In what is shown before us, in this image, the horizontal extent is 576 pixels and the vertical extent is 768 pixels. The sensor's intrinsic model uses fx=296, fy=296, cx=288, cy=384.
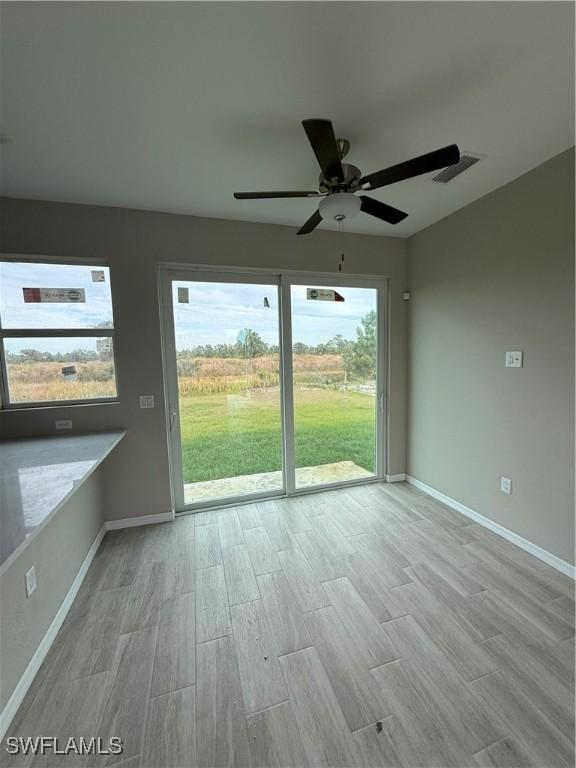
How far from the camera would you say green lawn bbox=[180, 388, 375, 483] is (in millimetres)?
2893

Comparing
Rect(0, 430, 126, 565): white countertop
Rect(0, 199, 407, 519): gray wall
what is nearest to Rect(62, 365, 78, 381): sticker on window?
Rect(0, 199, 407, 519): gray wall

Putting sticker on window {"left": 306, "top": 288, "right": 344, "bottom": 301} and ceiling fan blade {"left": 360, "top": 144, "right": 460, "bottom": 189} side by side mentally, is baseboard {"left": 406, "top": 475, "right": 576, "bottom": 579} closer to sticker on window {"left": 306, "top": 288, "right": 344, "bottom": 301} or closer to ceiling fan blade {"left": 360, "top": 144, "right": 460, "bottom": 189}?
sticker on window {"left": 306, "top": 288, "right": 344, "bottom": 301}

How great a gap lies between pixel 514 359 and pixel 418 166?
1.66 metres

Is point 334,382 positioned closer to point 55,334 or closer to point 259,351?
point 259,351

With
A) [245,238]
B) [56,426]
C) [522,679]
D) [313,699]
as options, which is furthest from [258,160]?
[522,679]

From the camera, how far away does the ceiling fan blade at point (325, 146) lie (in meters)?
1.20

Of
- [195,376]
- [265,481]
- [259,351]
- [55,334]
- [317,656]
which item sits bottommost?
[317,656]

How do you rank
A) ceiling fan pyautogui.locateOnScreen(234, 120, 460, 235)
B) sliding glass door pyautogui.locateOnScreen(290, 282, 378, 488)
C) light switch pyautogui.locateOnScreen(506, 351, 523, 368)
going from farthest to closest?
sliding glass door pyautogui.locateOnScreen(290, 282, 378, 488) → light switch pyautogui.locateOnScreen(506, 351, 523, 368) → ceiling fan pyautogui.locateOnScreen(234, 120, 460, 235)

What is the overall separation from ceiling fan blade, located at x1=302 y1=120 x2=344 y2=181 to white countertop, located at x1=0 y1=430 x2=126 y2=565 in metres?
1.82

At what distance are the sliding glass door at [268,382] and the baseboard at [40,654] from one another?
956mm

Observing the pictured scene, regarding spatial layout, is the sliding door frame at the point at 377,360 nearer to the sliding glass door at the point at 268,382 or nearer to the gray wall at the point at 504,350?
the sliding glass door at the point at 268,382

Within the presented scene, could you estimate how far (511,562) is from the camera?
214 cm

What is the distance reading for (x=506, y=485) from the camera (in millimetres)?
2395

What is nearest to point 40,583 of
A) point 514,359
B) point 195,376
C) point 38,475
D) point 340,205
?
point 38,475
